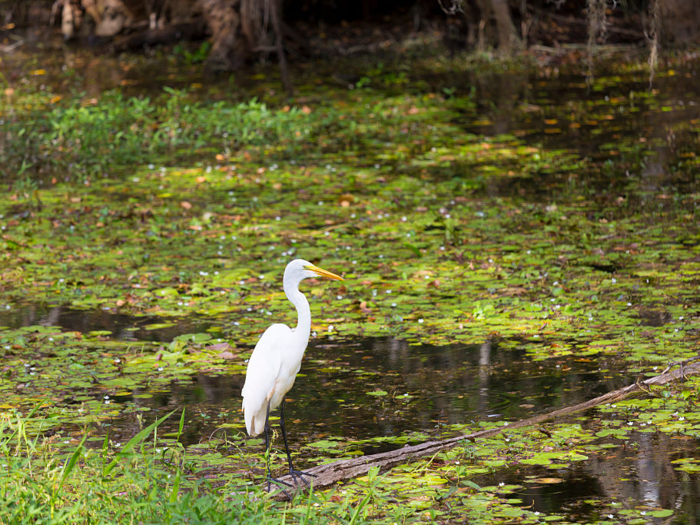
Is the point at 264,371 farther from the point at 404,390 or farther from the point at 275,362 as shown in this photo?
the point at 404,390

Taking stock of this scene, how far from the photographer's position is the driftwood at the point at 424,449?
4781mm

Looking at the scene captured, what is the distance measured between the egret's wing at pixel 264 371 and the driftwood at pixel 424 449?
0.38 metres

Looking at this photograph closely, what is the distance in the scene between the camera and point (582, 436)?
5.20 meters

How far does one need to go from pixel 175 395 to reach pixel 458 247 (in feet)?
11.4

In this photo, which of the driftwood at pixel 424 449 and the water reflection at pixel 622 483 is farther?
the driftwood at pixel 424 449

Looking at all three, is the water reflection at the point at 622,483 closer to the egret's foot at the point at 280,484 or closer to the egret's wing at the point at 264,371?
the egret's foot at the point at 280,484

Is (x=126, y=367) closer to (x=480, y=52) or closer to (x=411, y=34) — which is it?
(x=480, y=52)

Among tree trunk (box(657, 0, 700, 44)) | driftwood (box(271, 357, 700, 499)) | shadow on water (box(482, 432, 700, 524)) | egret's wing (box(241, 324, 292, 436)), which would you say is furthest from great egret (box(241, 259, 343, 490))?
tree trunk (box(657, 0, 700, 44))

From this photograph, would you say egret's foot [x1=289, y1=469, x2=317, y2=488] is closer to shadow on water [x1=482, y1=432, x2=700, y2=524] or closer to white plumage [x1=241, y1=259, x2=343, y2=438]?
white plumage [x1=241, y1=259, x2=343, y2=438]

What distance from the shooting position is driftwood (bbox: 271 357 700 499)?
4781 millimetres

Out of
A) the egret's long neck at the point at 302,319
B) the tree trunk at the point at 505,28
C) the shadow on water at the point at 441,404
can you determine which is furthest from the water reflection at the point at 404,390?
the tree trunk at the point at 505,28

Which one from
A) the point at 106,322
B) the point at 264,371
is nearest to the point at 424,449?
the point at 264,371

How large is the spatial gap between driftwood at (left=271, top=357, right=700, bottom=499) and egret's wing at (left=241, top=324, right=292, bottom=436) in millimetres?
380

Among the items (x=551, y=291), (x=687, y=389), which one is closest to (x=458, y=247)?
(x=551, y=291)
